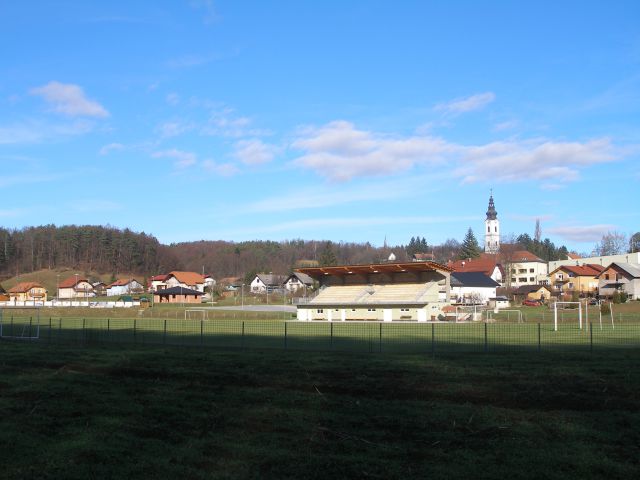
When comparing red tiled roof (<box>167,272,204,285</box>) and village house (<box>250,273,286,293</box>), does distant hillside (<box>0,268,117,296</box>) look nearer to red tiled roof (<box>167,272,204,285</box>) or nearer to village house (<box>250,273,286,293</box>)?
red tiled roof (<box>167,272,204,285</box>)

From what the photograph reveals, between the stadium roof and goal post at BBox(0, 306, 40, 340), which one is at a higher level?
the stadium roof

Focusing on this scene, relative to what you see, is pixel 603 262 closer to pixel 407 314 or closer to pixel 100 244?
pixel 407 314

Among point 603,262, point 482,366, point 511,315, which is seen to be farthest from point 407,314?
point 603,262

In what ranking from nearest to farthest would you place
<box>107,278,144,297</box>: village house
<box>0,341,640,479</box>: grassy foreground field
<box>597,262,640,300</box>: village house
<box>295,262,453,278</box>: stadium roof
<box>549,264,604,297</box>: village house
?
1. <box>0,341,640,479</box>: grassy foreground field
2. <box>295,262,453,278</box>: stadium roof
3. <box>597,262,640,300</box>: village house
4. <box>549,264,604,297</box>: village house
5. <box>107,278,144,297</box>: village house

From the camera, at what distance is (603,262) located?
5246 inches

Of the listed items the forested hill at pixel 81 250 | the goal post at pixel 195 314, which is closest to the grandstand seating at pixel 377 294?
the goal post at pixel 195 314

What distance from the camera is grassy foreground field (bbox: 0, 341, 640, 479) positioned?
8.98m

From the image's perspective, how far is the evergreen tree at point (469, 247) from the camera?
167250mm

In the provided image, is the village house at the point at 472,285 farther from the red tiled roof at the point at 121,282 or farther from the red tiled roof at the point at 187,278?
the red tiled roof at the point at 121,282

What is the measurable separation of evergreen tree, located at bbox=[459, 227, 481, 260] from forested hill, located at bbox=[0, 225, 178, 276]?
280 ft

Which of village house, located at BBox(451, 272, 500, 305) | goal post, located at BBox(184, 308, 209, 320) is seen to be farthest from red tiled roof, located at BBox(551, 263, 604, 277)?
goal post, located at BBox(184, 308, 209, 320)

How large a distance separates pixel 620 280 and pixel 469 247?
7014cm

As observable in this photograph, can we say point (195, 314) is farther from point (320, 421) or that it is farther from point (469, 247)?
point (469, 247)

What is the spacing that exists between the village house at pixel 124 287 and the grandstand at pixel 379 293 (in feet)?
274
